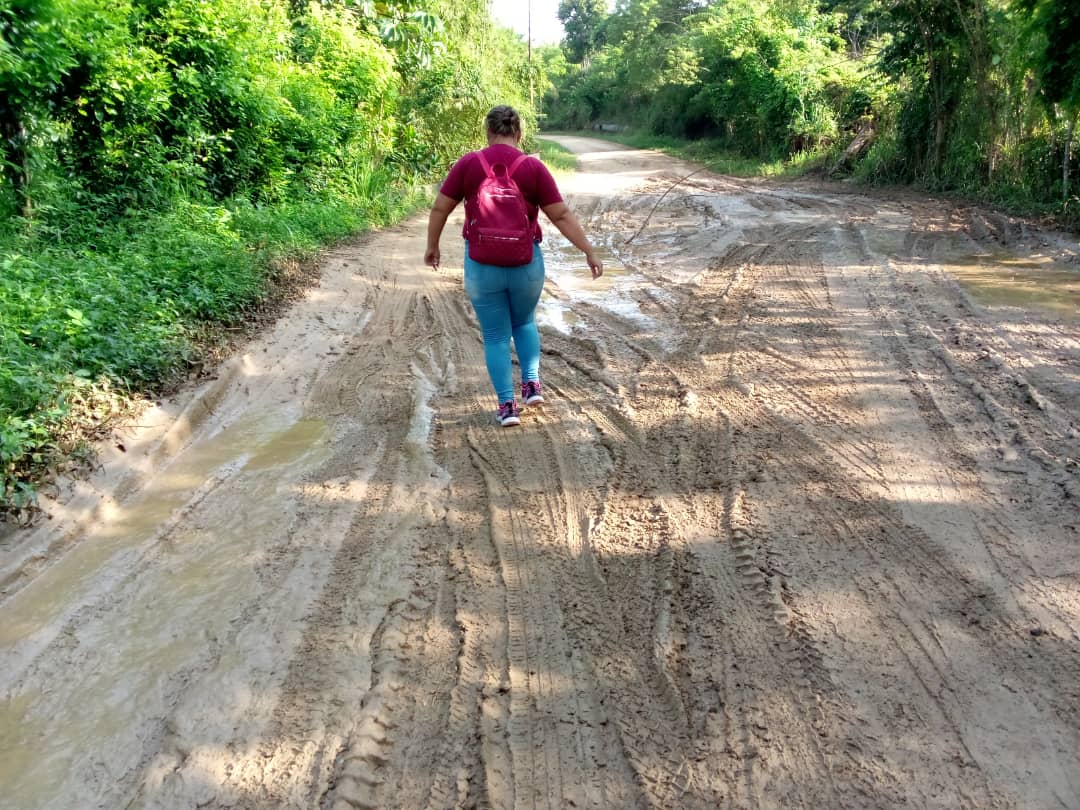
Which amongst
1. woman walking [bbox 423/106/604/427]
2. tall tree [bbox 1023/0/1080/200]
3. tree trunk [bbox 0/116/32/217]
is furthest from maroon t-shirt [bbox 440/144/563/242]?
tall tree [bbox 1023/0/1080/200]

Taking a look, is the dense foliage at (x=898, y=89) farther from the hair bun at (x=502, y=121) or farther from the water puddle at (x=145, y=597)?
the water puddle at (x=145, y=597)

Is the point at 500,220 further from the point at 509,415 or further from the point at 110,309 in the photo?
the point at 110,309

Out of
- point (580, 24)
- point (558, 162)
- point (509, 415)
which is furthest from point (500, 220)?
point (580, 24)

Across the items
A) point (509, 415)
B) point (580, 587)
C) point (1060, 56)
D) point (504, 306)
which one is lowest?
point (580, 587)

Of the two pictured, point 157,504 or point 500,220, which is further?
point 500,220

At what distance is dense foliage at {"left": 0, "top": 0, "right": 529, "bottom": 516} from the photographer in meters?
4.54

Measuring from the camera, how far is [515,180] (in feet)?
13.5

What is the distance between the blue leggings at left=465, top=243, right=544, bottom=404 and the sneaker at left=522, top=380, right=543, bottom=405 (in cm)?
22

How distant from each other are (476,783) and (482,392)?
3.23 m

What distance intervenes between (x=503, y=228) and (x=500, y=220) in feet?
0.15

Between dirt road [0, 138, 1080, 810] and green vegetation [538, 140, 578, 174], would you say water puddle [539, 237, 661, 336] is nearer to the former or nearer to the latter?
dirt road [0, 138, 1080, 810]

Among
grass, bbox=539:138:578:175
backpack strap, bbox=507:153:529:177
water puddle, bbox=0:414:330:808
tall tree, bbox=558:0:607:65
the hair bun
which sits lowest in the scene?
water puddle, bbox=0:414:330:808

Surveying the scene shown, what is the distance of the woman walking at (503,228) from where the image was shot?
407 cm

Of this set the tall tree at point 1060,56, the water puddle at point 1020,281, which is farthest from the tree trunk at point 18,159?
the tall tree at point 1060,56
